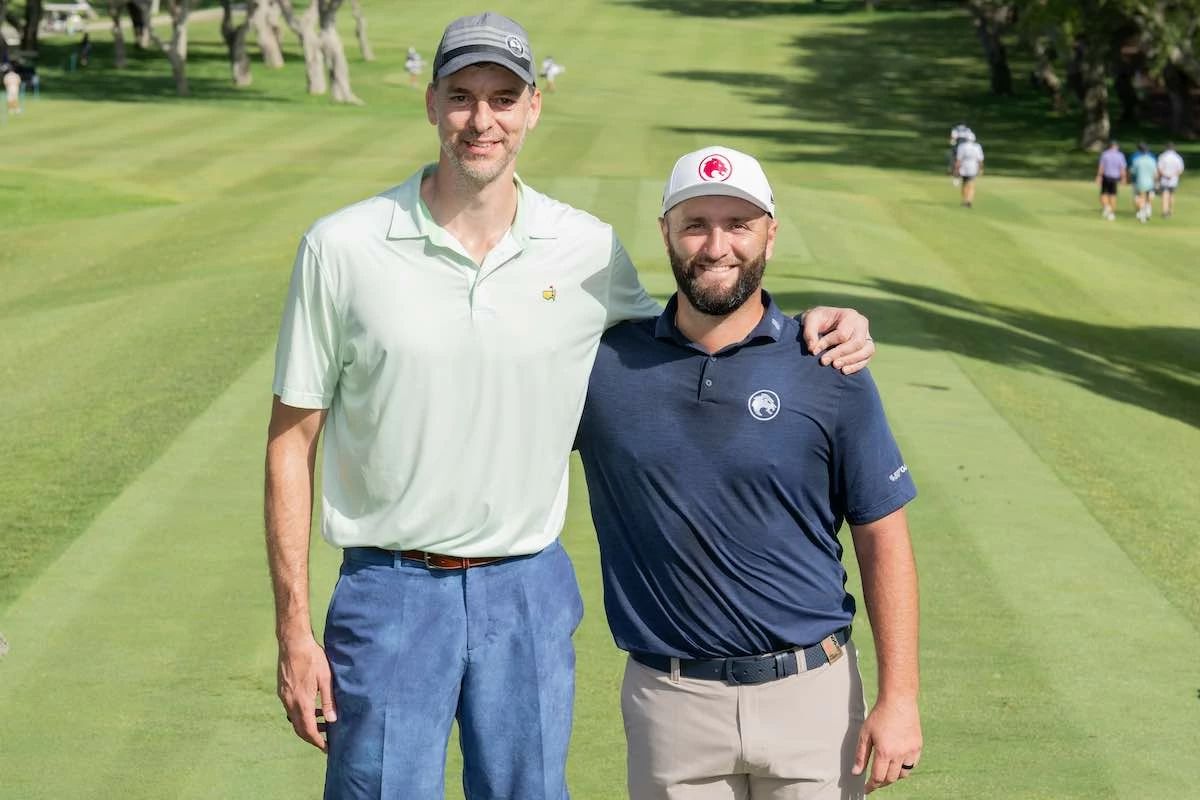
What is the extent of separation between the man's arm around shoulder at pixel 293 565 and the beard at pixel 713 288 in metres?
1.00

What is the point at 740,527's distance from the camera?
471 centimetres

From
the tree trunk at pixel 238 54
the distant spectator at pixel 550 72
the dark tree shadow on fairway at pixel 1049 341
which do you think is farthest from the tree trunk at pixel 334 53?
the dark tree shadow on fairway at pixel 1049 341

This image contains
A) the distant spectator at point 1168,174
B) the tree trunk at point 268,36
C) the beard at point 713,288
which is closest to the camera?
the beard at point 713,288

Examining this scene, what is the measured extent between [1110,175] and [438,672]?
115ft

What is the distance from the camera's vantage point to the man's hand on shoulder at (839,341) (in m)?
4.72

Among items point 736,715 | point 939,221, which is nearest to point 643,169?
point 939,221

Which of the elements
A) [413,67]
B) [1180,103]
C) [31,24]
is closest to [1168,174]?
[1180,103]

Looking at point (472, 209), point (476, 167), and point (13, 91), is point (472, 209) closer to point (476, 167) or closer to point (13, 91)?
point (476, 167)

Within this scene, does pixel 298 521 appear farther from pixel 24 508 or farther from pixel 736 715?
pixel 24 508

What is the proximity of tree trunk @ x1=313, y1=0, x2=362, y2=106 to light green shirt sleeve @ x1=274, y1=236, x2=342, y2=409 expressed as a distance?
52.4 m

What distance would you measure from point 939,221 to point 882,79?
3866 centimetres

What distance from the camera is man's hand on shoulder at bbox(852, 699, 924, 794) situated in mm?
4773

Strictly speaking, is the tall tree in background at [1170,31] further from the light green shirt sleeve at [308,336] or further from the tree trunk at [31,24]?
the tree trunk at [31,24]

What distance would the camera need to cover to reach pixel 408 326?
15.1ft
